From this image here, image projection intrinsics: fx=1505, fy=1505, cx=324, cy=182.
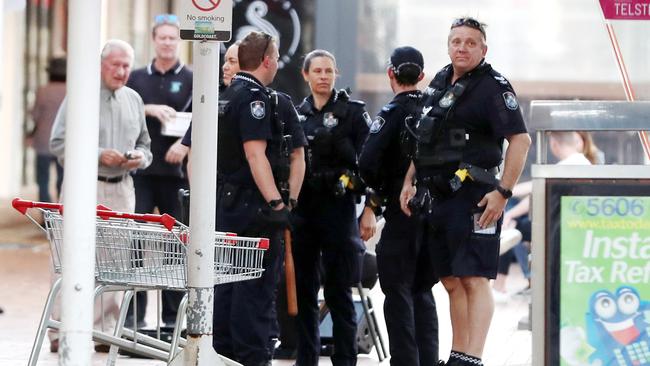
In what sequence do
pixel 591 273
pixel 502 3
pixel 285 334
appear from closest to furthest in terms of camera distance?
1. pixel 591 273
2. pixel 285 334
3. pixel 502 3

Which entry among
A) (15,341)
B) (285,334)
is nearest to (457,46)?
(285,334)

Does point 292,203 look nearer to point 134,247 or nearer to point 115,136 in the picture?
point 134,247

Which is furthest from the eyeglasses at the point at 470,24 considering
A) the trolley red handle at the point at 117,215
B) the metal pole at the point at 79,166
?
the metal pole at the point at 79,166

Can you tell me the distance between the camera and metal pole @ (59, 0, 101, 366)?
5820 mm

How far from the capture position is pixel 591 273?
6.62 metres

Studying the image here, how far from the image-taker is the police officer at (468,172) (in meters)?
7.43

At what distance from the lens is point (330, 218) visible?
8.63 metres

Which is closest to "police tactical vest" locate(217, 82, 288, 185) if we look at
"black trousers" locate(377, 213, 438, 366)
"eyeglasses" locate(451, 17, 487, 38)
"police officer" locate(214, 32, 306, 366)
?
"police officer" locate(214, 32, 306, 366)

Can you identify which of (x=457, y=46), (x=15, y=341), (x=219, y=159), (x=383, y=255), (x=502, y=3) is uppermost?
(x=502, y=3)

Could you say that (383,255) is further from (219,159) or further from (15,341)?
(15,341)

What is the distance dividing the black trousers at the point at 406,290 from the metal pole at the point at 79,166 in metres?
2.65

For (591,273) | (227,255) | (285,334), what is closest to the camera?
(591,273)

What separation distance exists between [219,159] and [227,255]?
0.94 m

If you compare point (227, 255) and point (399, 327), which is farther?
point (399, 327)
